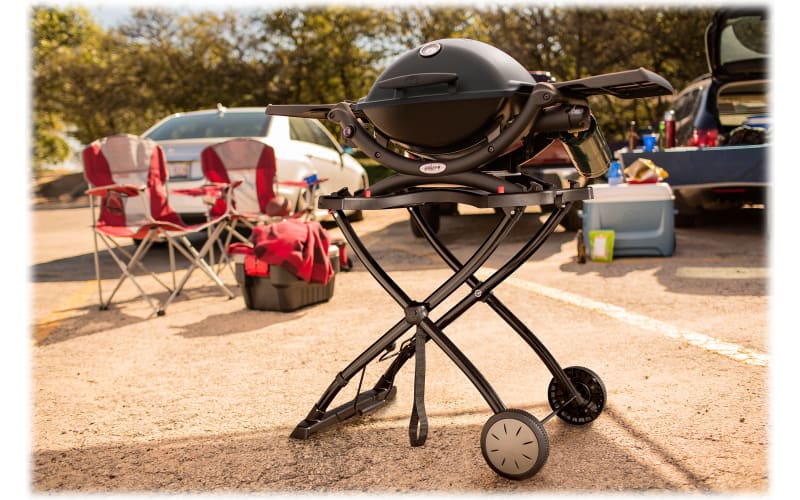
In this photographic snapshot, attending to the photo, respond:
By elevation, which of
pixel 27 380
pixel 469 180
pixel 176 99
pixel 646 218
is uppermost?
pixel 176 99

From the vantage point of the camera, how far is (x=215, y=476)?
284 cm

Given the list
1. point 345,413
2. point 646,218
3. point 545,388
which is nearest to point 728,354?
point 545,388

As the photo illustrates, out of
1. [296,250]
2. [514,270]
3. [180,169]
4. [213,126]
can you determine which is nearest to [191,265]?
[296,250]

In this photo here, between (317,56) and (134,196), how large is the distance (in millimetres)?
19410

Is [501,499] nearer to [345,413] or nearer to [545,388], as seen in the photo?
[345,413]

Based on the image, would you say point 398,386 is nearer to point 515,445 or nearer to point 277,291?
point 515,445

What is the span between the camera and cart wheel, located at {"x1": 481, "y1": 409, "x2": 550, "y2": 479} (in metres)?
2.67

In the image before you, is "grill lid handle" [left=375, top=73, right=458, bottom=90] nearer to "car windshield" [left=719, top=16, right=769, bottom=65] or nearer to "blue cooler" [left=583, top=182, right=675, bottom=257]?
"blue cooler" [left=583, top=182, right=675, bottom=257]

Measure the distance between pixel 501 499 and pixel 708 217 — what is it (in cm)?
881

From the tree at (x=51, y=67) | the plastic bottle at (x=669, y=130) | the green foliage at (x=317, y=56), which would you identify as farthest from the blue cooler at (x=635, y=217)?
the tree at (x=51, y=67)

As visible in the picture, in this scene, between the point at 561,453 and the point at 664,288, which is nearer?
the point at 561,453

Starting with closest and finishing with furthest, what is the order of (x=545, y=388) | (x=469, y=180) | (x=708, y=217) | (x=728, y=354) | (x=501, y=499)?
(x=501, y=499) → (x=469, y=180) → (x=545, y=388) → (x=728, y=354) → (x=708, y=217)

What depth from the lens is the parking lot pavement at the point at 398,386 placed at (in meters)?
2.81

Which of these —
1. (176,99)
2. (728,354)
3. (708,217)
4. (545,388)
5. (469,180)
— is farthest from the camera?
(176,99)
